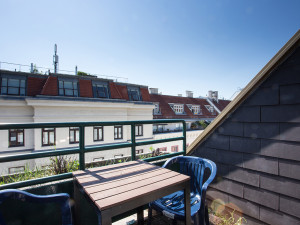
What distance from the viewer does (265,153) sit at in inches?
75.1

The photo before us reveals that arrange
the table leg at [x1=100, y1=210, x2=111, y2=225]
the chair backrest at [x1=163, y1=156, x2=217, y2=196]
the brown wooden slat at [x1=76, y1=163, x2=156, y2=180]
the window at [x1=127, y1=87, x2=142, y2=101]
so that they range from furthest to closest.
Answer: the window at [x1=127, y1=87, x2=142, y2=101], the chair backrest at [x1=163, y1=156, x2=217, y2=196], the brown wooden slat at [x1=76, y1=163, x2=156, y2=180], the table leg at [x1=100, y1=210, x2=111, y2=225]

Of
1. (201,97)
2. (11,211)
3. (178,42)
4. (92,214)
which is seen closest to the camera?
(11,211)

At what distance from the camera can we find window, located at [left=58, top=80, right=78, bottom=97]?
14609 mm

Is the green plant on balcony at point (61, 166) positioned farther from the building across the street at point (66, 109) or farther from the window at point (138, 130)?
the window at point (138, 130)

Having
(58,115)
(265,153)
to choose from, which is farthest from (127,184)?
(58,115)

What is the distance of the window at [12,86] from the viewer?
12.8m

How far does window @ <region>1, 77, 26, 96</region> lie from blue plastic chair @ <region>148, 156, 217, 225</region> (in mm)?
16315

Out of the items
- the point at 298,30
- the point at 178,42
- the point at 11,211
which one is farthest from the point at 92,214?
the point at 178,42

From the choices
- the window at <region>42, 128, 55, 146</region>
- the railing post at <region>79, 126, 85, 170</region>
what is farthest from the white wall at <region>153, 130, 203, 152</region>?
the railing post at <region>79, 126, 85, 170</region>

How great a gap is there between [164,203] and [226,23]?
8695 mm

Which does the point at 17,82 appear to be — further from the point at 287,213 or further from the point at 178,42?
the point at 287,213

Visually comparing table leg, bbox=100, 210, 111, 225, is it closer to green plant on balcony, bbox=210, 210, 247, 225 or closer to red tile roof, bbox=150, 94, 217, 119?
green plant on balcony, bbox=210, 210, 247, 225

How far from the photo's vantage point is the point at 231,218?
7.16 ft

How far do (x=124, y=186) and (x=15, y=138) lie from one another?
16096mm
